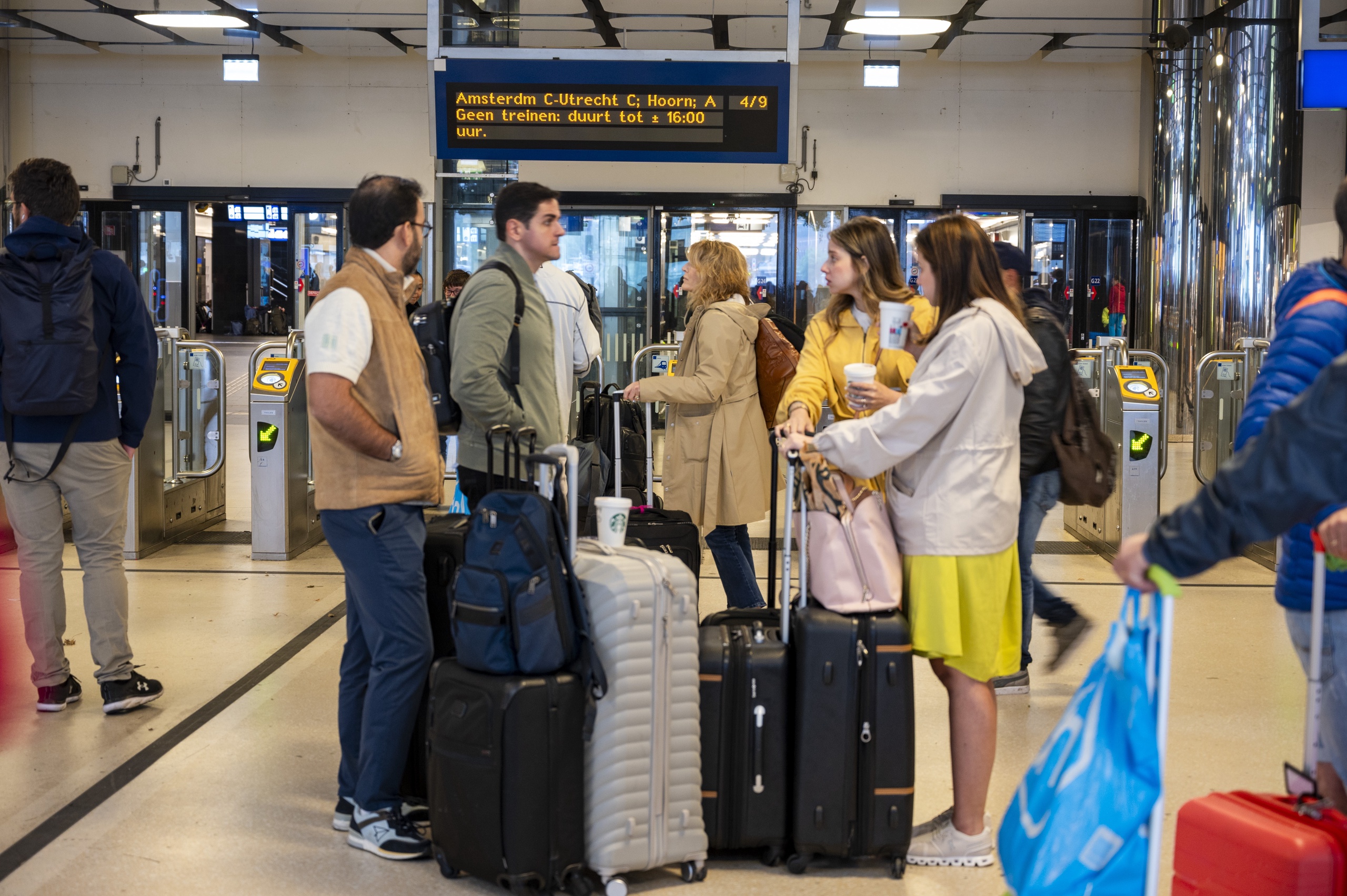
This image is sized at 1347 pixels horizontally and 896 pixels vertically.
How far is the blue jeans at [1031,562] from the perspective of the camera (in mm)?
3801

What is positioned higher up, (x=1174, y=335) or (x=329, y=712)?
(x=1174, y=335)

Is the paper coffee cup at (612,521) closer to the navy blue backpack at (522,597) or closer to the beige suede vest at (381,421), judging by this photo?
the navy blue backpack at (522,597)

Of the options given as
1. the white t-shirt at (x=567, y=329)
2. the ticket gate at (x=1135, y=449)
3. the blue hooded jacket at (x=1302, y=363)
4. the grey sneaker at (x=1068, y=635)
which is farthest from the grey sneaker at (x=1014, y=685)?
the ticket gate at (x=1135, y=449)

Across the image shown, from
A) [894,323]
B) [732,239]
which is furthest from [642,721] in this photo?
[732,239]

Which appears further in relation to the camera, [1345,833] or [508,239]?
[508,239]

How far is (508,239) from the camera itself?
326 cm

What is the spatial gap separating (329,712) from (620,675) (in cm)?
168

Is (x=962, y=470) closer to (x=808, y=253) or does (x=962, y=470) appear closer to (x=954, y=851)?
(x=954, y=851)

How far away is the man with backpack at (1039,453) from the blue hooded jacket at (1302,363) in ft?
3.06

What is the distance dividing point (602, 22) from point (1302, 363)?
34.8ft

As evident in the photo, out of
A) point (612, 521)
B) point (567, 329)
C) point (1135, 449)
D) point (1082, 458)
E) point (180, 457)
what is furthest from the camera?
point (180, 457)

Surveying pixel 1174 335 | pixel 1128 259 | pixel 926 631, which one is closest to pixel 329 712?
pixel 926 631

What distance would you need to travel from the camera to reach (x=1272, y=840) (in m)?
1.82

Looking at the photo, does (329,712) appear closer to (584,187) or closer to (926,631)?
(926,631)
